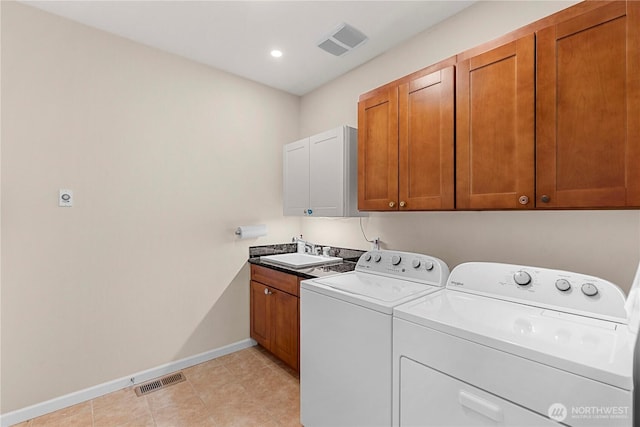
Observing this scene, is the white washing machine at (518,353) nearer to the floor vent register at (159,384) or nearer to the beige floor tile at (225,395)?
the beige floor tile at (225,395)

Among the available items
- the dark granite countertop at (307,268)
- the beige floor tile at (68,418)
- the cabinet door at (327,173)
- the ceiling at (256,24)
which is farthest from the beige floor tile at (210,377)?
the ceiling at (256,24)

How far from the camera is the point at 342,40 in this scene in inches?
87.8

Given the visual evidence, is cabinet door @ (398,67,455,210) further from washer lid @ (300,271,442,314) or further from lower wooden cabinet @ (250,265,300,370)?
lower wooden cabinet @ (250,265,300,370)

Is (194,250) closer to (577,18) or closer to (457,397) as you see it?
(457,397)

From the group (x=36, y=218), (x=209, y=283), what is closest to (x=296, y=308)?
(x=209, y=283)

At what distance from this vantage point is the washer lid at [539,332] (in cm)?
86

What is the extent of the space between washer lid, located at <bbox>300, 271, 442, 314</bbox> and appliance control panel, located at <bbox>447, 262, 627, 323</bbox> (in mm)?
211

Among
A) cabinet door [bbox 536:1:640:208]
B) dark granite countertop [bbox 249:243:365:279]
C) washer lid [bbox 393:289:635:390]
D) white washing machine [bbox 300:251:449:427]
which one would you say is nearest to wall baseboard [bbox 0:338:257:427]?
dark granite countertop [bbox 249:243:365:279]

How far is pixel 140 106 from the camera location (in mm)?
2314

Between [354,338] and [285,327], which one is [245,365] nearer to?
[285,327]

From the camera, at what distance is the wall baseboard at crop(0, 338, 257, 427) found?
1.86m

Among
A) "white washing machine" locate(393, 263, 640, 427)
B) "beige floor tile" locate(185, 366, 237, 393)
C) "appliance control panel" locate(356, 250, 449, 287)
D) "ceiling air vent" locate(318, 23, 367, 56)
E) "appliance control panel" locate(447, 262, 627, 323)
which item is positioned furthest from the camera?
"beige floor tile" locate(185, 366, 237, 393)

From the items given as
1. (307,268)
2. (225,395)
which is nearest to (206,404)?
(225,395)

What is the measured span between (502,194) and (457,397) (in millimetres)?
901
